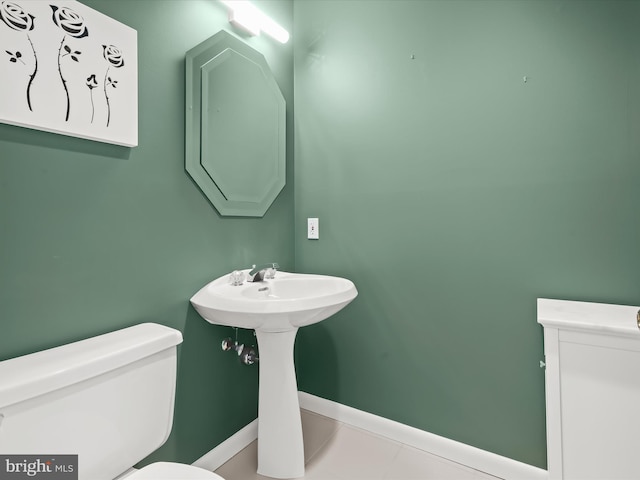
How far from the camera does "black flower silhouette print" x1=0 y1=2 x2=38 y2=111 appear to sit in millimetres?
802

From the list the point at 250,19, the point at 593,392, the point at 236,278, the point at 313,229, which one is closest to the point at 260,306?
the point at 236,278

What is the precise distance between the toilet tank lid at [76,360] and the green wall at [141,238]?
9cm

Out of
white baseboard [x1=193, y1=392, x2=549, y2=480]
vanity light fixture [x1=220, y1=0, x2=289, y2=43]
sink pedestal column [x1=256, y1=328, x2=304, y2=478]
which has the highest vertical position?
vanity light fixture [x1=220, y1=0, x2=289, y2=43]

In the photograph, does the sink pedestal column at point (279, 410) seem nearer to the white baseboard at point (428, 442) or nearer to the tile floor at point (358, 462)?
the tile floor at point (358, 462)

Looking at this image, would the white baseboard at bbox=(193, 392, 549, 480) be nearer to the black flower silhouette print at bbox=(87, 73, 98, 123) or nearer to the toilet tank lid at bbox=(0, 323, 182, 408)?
the toilet tank lid at bbox=(0, 323, 182, 408)

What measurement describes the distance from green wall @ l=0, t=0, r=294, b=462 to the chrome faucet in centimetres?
13

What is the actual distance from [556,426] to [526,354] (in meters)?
0.29

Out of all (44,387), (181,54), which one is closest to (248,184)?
(181,54)

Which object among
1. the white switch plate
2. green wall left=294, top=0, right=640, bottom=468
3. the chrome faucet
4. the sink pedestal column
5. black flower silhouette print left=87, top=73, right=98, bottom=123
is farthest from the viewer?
the white switch plate

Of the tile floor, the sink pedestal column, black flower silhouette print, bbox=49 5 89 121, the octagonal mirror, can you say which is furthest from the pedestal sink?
black flower silhouette print, bbox=49 5 89 121

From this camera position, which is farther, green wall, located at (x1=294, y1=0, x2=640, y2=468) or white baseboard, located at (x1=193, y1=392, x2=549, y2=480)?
white baseboard, located at (x1=193, y1=392, x2=549, y2=480)

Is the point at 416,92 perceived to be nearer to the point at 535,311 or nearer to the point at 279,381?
the point at 535,311

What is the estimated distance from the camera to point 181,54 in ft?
4.07

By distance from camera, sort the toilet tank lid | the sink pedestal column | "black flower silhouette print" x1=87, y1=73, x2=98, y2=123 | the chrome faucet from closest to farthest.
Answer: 1. the toilet tank lid
2. "black flower silhouette print" x1=87, y1=73, x2=98, y2=123
3. the sink pedestal column
4. the chrome faucet
